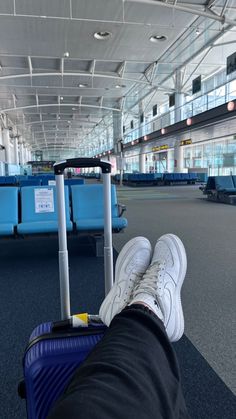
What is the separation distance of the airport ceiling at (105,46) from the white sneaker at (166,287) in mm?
11023

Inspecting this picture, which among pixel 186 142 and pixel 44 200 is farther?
pixel 186 142

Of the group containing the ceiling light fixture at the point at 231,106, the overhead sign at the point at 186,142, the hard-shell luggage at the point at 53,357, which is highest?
the ceiling light fixture at the point at 231,106

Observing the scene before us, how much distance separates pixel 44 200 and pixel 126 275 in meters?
2.48

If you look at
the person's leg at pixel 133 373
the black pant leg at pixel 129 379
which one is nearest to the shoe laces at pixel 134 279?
the person's leg at pixel 133 373

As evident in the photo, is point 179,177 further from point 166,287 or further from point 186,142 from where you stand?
point 166,287

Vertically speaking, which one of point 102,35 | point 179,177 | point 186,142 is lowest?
point 179,177

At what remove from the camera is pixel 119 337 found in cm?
91

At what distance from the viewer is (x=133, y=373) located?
2.56 feet

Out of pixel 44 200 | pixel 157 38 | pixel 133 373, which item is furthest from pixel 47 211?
→ pixel 157 38

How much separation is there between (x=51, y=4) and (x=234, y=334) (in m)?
12.2

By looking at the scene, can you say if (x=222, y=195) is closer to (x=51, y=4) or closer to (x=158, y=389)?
(x=51, y=4)

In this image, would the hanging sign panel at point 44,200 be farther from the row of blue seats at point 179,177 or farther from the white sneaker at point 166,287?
the row of blue seats at point 179,177

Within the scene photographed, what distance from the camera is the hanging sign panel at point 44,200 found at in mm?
3537

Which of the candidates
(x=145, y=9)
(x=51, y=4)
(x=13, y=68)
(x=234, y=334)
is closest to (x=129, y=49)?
(x=145, y=9)
